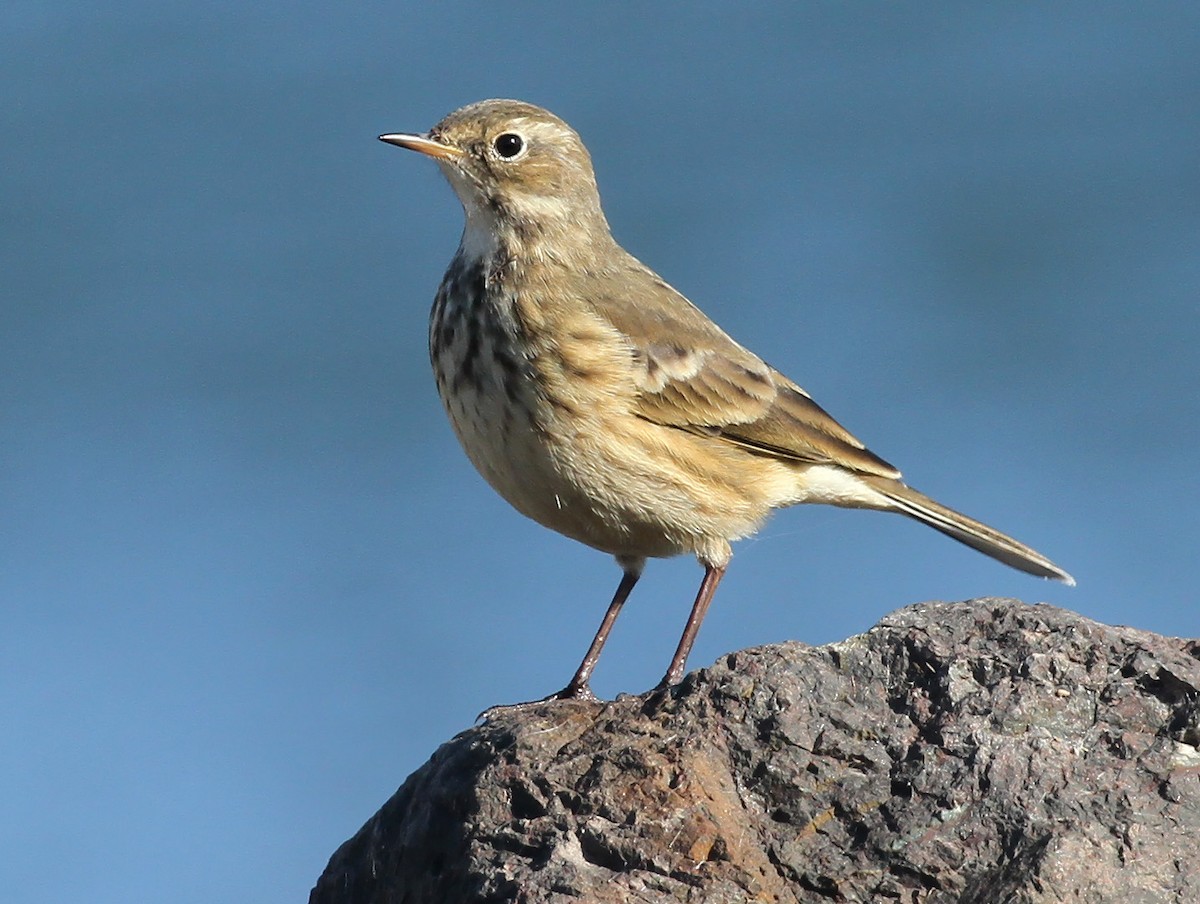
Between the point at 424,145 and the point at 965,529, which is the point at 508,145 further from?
the point at 965,529

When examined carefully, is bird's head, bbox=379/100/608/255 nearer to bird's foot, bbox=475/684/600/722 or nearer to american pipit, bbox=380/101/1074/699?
american pipit, bbox=380/101/1074/699

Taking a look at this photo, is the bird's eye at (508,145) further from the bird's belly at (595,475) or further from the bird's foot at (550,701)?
the bird's foot at (550,701)

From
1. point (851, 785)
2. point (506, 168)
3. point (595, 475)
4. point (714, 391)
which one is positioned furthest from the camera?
point (506, 168)

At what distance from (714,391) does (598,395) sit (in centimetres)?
72

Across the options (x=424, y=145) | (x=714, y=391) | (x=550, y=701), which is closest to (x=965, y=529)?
(x=714, y=391)

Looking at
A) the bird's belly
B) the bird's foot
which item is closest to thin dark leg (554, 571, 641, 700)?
the bird's foot

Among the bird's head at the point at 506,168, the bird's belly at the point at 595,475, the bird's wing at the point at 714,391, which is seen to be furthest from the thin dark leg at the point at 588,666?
the bird's head at the point at 506,168

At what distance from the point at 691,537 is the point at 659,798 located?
2359mm

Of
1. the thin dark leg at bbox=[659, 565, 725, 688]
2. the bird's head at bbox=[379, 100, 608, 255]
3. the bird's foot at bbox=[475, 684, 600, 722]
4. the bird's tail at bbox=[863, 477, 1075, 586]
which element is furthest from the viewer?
the bird's tail at bbox=[863, 477, 1075, 586]

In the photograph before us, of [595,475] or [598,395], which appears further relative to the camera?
[598,395]

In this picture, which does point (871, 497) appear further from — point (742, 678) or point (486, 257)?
point (742, 678)

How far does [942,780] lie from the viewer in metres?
4.14

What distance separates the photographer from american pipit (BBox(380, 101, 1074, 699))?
616 cm

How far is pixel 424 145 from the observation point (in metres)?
6.77
